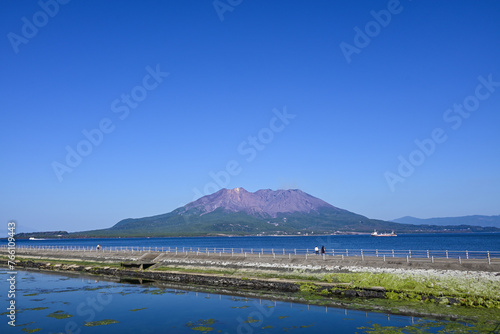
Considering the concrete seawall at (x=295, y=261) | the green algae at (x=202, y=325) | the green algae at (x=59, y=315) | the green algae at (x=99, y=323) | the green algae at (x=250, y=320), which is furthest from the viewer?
the concrete seawall at (x=295, y=261)

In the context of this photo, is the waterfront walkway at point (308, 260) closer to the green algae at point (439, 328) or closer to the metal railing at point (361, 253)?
the metal railing at point (361, 253)

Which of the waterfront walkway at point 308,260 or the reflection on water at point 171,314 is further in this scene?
the waterfront walkway at point 308,260

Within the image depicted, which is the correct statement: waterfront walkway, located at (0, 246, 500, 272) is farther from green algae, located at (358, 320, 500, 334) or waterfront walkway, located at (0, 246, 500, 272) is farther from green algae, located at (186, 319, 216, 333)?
green algae, located at (186, 319, 216, 333)

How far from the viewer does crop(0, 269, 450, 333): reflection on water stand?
2572cm

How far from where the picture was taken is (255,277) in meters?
42.5

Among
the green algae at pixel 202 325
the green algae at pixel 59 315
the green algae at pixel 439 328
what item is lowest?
the green algae at pixel 202 325

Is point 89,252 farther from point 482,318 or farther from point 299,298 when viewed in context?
point 482,318

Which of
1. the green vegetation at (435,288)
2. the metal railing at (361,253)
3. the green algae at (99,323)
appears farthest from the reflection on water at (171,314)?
the metal railing at (361,253)

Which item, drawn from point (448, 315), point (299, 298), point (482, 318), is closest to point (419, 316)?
point (448, 315)

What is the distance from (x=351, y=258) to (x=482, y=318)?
18.4 m

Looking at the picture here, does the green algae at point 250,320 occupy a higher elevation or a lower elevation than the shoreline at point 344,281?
lower

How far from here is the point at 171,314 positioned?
3009cm

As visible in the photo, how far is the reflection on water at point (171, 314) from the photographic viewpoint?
2572cm

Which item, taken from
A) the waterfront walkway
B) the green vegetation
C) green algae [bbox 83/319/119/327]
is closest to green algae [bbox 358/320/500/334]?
the green vegetation
